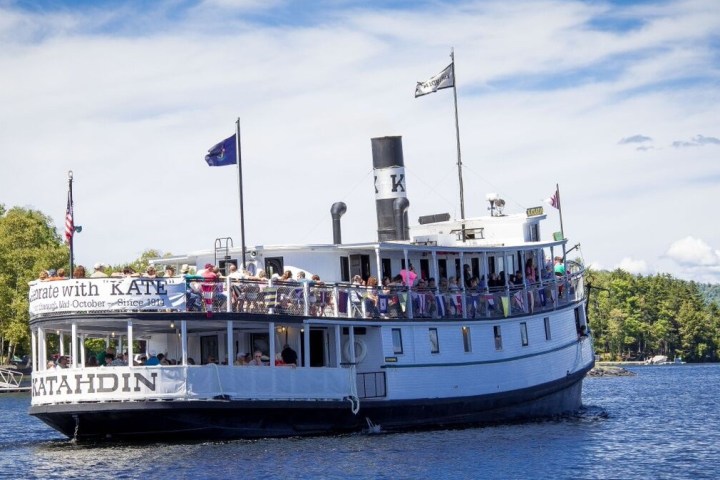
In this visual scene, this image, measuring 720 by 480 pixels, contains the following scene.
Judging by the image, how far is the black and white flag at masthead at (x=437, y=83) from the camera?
148 ft

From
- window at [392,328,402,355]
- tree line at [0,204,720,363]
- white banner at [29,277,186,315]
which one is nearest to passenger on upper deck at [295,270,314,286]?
window at [392,328,402,355]

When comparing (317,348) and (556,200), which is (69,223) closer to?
(317,348)

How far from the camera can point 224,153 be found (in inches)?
1406

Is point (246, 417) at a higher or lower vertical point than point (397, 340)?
lower

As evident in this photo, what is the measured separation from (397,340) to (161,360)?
688 centimetres

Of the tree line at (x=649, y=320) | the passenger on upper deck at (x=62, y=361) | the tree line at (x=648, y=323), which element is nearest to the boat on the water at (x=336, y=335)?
the passenger on upper deck at (x=62, y=361)

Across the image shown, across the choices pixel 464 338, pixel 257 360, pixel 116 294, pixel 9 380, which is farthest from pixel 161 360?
pixel 9 380

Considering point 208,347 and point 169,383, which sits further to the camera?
point 208,347

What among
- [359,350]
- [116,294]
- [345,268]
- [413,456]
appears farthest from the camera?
[345,268]

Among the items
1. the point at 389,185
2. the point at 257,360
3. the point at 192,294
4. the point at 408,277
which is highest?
the point at 389,185

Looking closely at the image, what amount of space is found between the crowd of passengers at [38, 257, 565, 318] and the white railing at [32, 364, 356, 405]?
1575mm

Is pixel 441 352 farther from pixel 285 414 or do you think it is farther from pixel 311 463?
pixel 311 463

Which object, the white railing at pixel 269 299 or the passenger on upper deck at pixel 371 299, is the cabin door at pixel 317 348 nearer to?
the white railing at pixel 269 299

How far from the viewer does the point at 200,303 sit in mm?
30781
